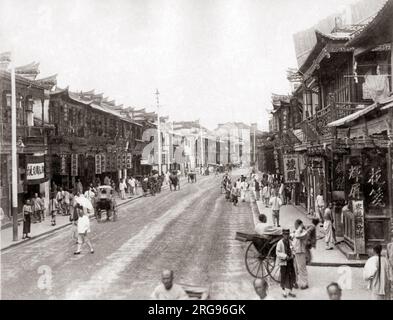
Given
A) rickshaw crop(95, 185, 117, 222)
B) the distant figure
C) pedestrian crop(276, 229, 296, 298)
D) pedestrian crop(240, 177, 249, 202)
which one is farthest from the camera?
pedestrian crop(240, 177, 249, 202)

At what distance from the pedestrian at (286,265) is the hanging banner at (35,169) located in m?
18.1

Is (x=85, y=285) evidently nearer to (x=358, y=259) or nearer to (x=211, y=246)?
(x=211, y=246)

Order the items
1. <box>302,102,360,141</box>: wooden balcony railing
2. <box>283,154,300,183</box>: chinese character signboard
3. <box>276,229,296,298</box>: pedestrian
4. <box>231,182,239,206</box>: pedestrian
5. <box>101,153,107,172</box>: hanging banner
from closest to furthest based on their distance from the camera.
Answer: <box>276,229,296,298</box>: pedestrian < <box>302,102,360,141</box>: wooden balcony railing < <box>283,154,300,183</box>: chinese character signboard < <box>231,182,239,206</box>: pedestrian < <box>101,153,107,172</box>: hanging banner

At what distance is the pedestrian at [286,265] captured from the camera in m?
12.1

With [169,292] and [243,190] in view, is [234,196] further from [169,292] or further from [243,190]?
[169,292]

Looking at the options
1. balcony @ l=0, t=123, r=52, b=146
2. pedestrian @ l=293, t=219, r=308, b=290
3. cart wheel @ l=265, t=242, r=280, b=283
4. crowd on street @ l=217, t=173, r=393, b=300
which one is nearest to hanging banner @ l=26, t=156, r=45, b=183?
balcony @ l=0, t=123, r=52, b=146

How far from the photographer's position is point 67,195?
2997 cm

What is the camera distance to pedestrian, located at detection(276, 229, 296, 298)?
1209 centimetres

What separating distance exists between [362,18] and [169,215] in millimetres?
15379

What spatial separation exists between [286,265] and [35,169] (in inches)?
744

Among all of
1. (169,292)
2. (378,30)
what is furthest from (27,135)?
(169,292)

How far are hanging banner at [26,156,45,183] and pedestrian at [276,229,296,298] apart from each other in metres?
18.1

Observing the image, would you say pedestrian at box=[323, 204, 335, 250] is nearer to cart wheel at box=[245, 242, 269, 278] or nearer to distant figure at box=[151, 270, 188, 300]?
cart wheel at box=[245, 242, 269, 278]

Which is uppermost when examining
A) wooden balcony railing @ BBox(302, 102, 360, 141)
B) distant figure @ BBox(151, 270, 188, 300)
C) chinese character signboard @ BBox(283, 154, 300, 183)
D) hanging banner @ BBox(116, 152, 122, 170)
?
wooden balcony railing @ BBox(302, 102, 360, 141)
